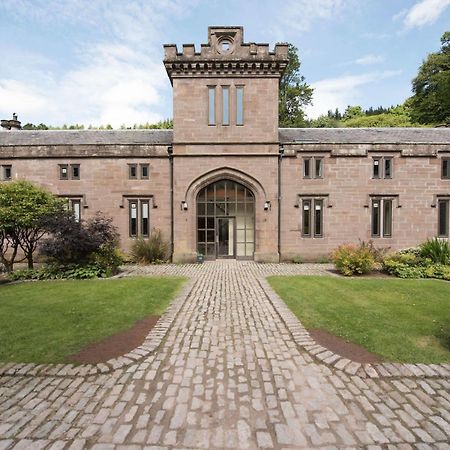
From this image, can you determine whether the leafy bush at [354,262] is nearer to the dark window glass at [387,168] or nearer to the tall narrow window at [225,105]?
the dark window glass at [387,168]

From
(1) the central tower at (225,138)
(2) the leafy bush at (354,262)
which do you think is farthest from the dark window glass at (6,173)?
(2) the leafy bush at (354,262)

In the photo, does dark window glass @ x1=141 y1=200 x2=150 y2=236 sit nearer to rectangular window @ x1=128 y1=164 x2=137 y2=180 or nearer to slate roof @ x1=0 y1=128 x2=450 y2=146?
rectangular window @ x1=128 y1=164 x2=137 y2=180

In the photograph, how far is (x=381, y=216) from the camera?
1705 cm

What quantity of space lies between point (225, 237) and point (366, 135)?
1207 cm

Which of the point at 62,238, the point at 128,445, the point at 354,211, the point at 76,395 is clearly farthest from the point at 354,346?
the point at 354,211

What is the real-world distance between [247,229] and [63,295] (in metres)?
11.1

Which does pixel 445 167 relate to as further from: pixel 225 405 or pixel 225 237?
pixel 225 405

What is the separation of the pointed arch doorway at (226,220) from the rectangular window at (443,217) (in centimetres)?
1153

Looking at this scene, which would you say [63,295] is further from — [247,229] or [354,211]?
[354,211]

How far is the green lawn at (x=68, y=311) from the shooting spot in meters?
5.40

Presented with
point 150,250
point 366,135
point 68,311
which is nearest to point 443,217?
point 366,135

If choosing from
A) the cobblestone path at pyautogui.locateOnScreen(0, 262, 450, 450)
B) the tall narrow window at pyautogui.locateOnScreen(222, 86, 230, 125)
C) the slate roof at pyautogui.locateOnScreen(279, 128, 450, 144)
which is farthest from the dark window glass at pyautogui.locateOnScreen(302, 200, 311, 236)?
the cobblestone path at pyautogui.locateOnScreen(0, 262, 450, 450)

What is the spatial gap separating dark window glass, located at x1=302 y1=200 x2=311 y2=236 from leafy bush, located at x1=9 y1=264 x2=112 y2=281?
1135 centimetres

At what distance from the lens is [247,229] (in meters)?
17.5
